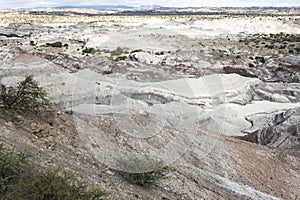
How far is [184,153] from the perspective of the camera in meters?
11.0

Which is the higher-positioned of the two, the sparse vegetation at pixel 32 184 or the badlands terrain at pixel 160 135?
the sparse vegetation at pixel 32 184

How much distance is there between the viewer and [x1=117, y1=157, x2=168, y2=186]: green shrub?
8016mm

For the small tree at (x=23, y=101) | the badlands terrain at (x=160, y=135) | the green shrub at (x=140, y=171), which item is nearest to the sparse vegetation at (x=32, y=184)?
the badlands terrain at (x=160, y=135)

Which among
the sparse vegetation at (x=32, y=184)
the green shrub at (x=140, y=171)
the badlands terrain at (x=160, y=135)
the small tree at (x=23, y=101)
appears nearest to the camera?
the sparse vegetation at (x=32, y=184)

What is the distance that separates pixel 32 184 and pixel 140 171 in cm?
293

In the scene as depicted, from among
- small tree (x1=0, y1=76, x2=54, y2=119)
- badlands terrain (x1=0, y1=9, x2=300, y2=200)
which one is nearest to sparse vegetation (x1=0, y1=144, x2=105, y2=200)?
badlands terrain (x1=0, y1=9, x2=300, y2=200)

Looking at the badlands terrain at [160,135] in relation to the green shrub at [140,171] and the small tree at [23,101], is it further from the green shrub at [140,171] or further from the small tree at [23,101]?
the small tree at [23,101]

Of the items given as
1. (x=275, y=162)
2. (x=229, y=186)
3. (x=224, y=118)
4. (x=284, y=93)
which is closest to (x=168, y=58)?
(x=284, y=93)

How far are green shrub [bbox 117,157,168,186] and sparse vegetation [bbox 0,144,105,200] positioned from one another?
4.85ft

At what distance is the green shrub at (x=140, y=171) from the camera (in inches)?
316

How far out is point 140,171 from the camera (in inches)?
319

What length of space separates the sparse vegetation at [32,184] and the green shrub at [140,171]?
1.48 meters

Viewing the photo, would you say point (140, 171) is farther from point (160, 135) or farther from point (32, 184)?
point (160, 135)

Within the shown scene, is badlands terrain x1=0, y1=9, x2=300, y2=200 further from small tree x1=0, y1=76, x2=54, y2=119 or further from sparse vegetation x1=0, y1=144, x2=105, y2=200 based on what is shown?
sparse vegetation x1=0, y1=144, x2=105, y2=200
